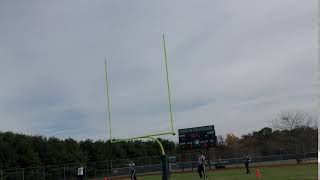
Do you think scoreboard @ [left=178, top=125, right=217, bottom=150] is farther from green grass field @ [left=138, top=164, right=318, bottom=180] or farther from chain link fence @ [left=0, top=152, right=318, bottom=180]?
green grass field @ [left=138, top=164, right=318, bottom=180]

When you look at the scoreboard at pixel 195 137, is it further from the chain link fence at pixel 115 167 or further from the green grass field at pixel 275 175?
the green grass field at pixel 275 175

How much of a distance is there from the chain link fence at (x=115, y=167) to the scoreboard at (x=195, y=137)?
4.17 meters

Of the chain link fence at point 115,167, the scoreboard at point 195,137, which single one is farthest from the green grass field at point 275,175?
the chain link fence at point 115,167

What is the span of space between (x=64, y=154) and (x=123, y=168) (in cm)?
863

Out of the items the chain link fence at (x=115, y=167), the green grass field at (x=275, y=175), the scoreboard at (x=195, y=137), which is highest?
the scoreboard at (x=195, y=137)

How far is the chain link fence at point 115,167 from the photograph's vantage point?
46328 mm

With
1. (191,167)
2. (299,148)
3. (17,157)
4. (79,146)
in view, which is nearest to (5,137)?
(17,157)

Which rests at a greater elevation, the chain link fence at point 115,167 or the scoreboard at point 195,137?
the scoreboard at point 195,137

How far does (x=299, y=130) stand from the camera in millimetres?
71875

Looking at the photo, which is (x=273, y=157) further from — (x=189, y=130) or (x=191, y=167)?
(x=189, y=130)

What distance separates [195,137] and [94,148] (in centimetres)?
2073

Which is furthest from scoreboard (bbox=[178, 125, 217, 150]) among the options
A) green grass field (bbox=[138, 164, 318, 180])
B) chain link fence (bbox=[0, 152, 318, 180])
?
green grass field (bbox=[138, 164, 318, 180])

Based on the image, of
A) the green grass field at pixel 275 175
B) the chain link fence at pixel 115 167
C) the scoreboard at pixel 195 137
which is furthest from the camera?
the chain link fence at pixel 115 167

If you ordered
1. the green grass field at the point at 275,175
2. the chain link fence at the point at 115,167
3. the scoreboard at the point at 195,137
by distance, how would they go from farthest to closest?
the chain link fence at the point at 115,167, the scoreboard at the point at 195,137, the green grass field at the point at 275,175
